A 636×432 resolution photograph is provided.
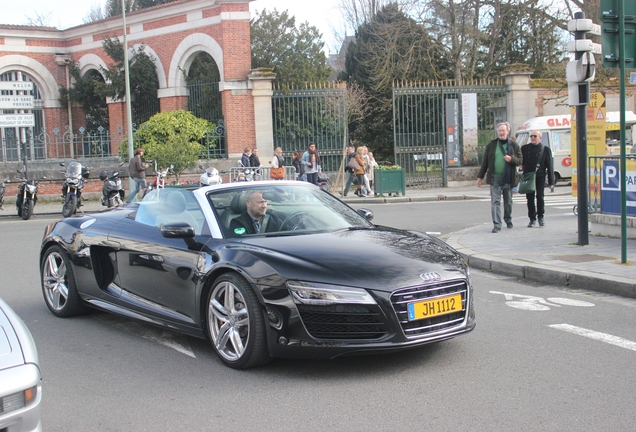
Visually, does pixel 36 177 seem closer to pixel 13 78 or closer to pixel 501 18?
pixel 13 78

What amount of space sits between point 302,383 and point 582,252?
641 centimetres

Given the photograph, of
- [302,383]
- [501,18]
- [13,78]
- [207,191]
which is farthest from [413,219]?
[13,78]

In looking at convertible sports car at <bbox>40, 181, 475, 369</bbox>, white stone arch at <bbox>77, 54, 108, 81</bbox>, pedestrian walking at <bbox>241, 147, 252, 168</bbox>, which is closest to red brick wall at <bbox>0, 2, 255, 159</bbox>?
white stone arch at <bbox>77, 54, 108, 81</bbox>

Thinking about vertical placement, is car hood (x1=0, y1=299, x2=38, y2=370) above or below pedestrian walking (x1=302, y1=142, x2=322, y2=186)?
below

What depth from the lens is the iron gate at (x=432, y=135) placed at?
2659cm

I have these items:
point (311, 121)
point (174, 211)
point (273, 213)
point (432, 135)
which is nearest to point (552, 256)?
point (273, 213)

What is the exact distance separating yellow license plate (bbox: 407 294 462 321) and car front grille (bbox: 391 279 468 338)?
0.02 m

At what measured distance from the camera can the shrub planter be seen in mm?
23219

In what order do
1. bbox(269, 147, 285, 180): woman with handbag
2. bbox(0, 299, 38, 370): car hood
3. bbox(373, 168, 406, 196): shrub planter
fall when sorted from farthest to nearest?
1. bbox(373, 168, 406, 196): shrub planter
2. bbox(269, 147, 285, 180): woman with handbag
3. bbox(0, 299, 38, 370): car hood

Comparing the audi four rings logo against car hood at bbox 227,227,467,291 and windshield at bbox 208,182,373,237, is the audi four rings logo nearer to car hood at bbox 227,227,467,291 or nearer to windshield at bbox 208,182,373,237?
car hood at bbox 227,227,467,291

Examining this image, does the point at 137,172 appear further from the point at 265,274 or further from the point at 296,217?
the point at 265,274

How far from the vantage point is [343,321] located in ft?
15.8

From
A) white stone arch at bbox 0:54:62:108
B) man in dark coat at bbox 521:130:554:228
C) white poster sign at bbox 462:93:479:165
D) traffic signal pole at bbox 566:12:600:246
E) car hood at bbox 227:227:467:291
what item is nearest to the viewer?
car hood at bbox 227:227:467:291

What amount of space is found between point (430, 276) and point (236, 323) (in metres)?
1.41
